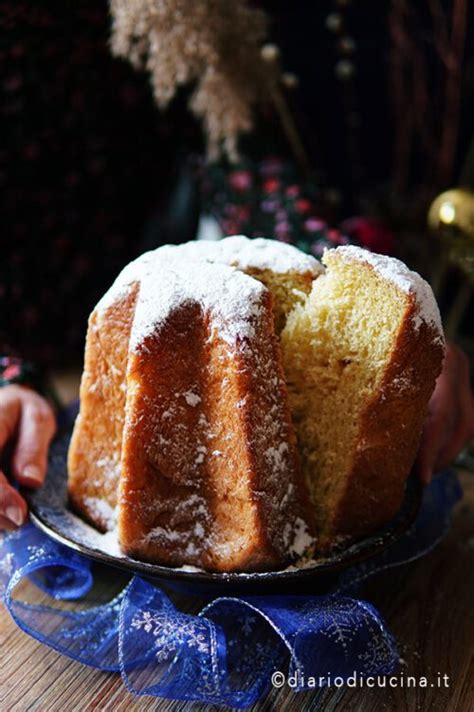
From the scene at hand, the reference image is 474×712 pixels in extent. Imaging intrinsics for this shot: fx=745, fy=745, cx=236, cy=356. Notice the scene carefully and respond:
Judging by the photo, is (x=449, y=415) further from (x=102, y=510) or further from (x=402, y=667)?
(x=102, y=510)

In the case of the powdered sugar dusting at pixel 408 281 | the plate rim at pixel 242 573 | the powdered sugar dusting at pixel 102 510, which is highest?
the powdered sugar dusting at pixel 408 281

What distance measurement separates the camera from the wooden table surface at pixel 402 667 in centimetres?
80

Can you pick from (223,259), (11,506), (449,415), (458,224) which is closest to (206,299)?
(223,259)

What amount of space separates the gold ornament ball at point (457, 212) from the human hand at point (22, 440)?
882 mm

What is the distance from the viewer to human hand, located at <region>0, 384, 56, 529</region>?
94cm

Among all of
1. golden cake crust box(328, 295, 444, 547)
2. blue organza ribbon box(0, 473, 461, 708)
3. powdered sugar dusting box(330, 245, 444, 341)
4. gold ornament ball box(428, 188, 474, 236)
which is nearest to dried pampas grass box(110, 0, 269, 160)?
gold ornament ball box(428, 188, 474, 236)

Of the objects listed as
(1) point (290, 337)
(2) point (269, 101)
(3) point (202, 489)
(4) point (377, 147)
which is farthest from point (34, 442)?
(4) point (377, 147)

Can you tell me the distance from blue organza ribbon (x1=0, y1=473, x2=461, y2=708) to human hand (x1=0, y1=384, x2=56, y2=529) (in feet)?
0.19

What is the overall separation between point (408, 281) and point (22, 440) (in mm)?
580

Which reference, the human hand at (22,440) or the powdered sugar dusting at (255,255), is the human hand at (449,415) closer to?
the powdered sugar dusting at (255,255)

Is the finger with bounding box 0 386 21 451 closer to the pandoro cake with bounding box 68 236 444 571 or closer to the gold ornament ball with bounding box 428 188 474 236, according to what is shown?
the pandoro cake with bounding box 68 236 444 571

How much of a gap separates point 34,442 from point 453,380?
2.09ft

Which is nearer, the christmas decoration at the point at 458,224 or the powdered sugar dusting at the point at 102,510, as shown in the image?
the powdered sugar dusting at the point at 102,510

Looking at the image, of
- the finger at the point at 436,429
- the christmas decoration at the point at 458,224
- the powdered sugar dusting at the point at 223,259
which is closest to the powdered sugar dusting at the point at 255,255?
the powdered sugar dusting at the point at 223,259
